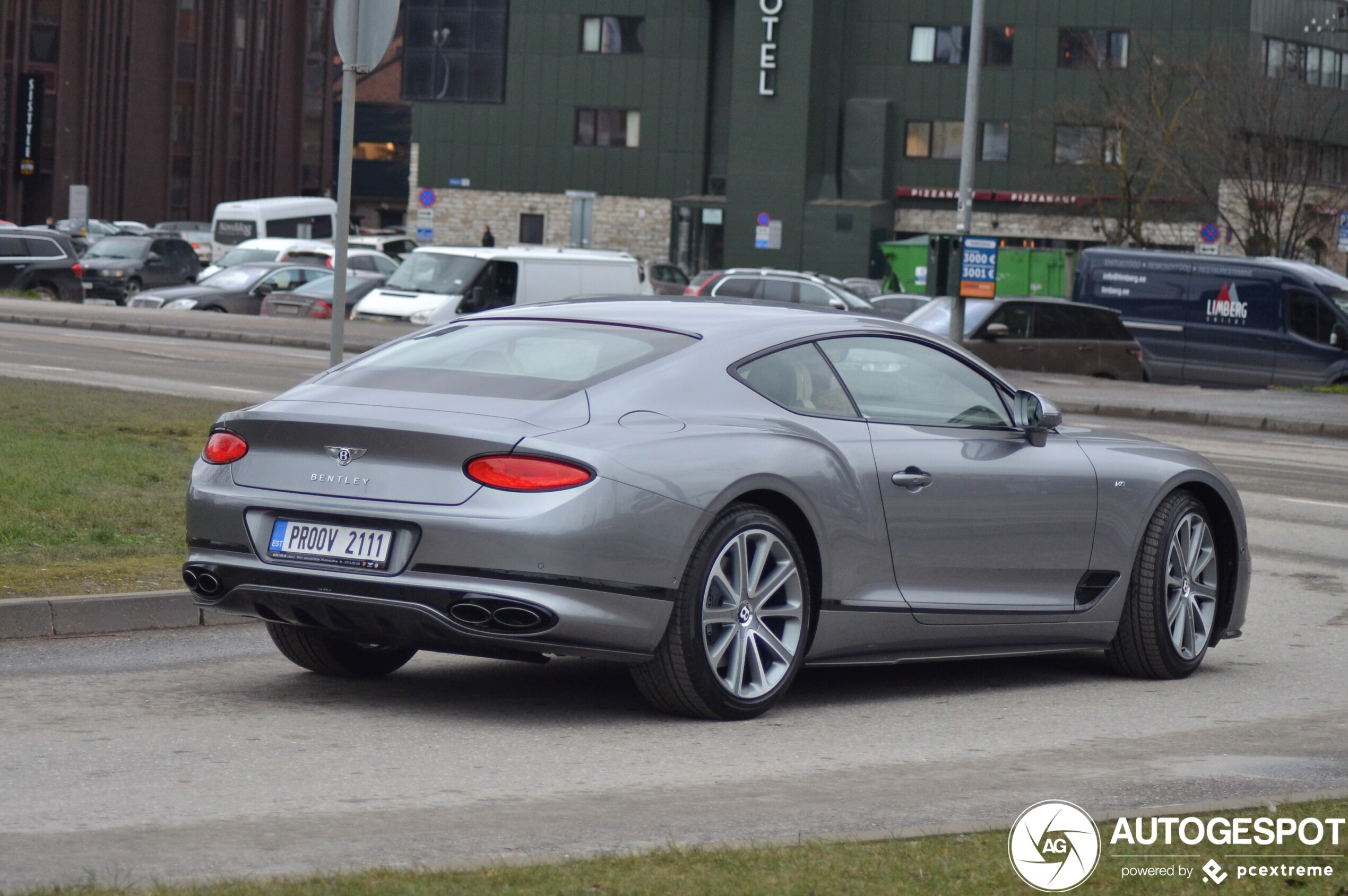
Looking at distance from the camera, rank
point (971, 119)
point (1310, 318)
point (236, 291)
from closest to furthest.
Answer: point (1310, 318) < point (971, 119) < point (236, 291)

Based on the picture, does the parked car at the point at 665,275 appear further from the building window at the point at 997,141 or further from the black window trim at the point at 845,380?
the black window trim at the point at 845,380

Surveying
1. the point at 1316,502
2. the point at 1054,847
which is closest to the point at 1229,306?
the point at 1316,502

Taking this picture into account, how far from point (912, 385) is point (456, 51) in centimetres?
7035

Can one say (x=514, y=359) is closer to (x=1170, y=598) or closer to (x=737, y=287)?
(x=1170, y=598)

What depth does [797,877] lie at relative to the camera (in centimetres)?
434

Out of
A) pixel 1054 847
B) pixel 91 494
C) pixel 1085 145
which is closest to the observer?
pixel 1054 847

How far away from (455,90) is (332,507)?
2797 inches

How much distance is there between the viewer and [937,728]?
661cm

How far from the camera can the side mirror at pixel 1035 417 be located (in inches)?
293

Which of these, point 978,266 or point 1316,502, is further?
point 978,266

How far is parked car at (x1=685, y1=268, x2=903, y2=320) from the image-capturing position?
34.0 meters

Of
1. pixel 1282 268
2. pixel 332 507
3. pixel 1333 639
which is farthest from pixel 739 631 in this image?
pixel 1282 268

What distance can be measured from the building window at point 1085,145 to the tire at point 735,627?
178 feet

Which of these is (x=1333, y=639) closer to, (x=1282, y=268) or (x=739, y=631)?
(x=739, y=631)
